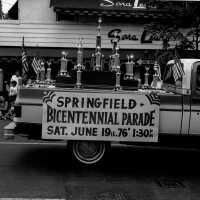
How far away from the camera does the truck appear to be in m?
7.38

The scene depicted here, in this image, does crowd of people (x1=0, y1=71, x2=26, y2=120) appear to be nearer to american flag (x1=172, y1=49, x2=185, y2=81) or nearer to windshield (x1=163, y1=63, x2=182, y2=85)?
windshield (x1=163, y1=63, x2=182, y2=85)

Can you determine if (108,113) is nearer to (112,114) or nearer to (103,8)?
(112,114)

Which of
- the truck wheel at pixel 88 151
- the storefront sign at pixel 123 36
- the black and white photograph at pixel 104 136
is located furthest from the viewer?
the storefront sign at pixel 123 36

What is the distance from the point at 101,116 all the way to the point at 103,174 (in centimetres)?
103

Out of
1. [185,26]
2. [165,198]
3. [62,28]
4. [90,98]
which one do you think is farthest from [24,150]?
[62,28]

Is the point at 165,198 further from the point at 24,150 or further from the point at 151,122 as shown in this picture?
the point at 24,150

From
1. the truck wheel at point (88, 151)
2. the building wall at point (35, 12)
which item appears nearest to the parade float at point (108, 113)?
the truck wheel at point (88, 151)

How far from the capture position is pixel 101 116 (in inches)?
293

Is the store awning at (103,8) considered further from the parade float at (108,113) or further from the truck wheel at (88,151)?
the truck wheel at (88,151)

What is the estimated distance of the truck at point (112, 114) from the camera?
7383mm

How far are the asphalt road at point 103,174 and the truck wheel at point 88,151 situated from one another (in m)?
0.16

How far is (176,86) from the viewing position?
7941 mm

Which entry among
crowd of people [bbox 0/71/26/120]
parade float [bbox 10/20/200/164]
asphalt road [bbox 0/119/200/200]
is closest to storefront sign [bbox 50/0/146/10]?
crowd of people [bbox 0/71/26/120]

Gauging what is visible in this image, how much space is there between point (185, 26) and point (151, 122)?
7341 millimetres
